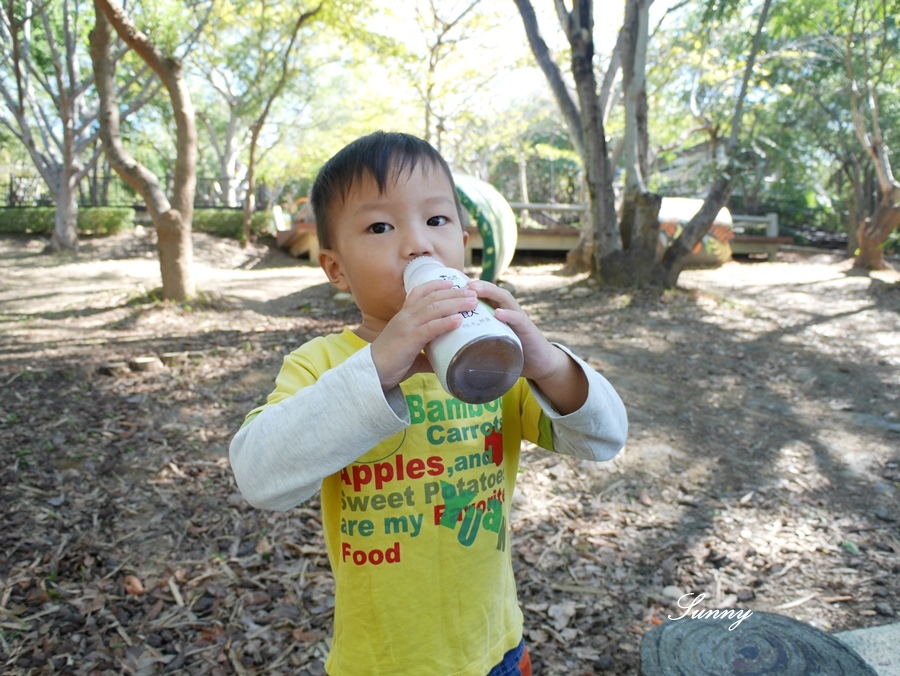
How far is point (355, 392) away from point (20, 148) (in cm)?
3881

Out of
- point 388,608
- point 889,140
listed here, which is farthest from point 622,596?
point 889,140

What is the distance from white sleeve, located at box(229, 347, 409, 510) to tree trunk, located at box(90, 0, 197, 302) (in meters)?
7.26

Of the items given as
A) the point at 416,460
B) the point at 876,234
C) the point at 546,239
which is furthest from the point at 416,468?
the point at 546,239

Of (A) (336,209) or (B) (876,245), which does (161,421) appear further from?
(B) (876,245)

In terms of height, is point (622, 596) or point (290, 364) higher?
point (290, 364)

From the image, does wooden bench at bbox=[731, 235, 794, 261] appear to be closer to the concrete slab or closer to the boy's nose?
the concrete slab

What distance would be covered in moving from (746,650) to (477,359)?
4.20 feet

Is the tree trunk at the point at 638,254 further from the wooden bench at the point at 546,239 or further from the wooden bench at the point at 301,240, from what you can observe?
the wooden bench at the point at 301,240

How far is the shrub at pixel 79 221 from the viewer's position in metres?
19.0

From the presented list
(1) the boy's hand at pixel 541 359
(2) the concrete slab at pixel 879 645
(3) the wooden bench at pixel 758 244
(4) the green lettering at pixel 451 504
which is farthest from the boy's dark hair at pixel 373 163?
(3) the wooden bench at pixel 758 244

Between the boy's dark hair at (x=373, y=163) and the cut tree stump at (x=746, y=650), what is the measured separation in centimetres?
128

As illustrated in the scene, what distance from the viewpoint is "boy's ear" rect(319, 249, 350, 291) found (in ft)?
4.74

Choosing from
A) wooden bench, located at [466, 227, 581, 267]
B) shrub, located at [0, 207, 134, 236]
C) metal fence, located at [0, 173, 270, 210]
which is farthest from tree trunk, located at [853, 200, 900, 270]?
metal fence, located at [0, 173, 270, 210]

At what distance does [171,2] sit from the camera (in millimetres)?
8281
